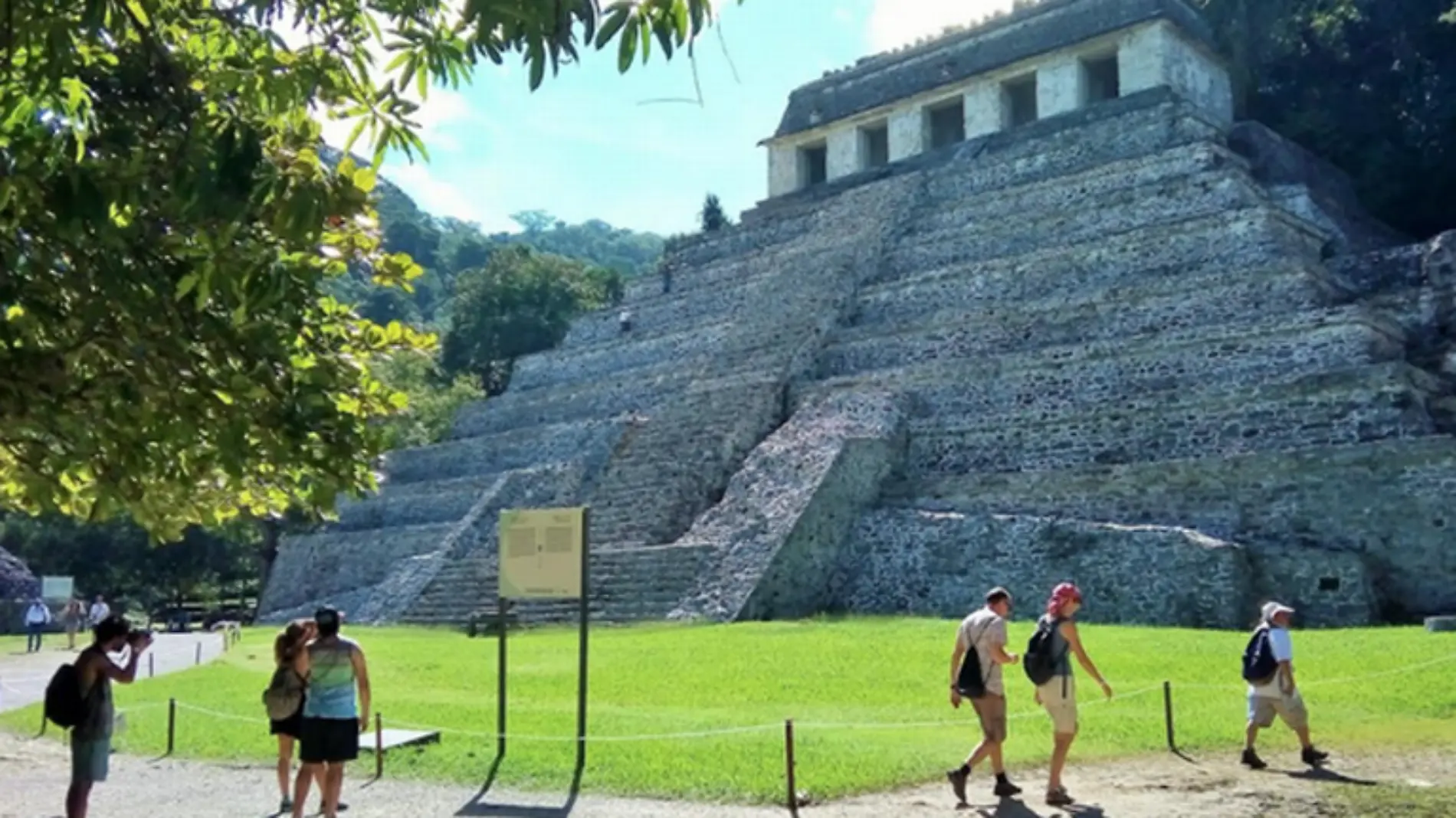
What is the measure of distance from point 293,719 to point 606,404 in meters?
20.2

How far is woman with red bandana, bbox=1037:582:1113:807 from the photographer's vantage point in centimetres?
789

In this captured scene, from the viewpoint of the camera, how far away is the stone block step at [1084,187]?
24.2m

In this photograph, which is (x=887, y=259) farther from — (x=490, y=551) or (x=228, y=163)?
(x=228, y=163)

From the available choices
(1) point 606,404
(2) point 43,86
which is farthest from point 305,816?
(1) point 606,404

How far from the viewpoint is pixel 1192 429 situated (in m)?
18.2

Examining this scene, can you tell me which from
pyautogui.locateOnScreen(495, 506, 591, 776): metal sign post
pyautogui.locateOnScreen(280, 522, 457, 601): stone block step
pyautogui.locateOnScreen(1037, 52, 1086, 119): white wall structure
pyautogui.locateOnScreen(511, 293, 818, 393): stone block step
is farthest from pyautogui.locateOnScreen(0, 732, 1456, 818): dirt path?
pyautogui.locateOnScreen(1037, 52, 1086, 119): white wall structure

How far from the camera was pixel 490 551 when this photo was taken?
22812mm

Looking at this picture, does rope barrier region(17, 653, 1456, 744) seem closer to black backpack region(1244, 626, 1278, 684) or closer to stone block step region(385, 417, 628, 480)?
black backpack region(1244, 626, 1278, 684)

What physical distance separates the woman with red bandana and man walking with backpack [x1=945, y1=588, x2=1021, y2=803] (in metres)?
0.26

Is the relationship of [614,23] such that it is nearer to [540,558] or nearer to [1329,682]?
[540,558]

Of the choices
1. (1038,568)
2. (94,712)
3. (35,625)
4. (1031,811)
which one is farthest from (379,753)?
(35,625)

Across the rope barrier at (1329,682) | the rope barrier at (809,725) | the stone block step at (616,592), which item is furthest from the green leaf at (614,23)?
the stone block step at (616,592)

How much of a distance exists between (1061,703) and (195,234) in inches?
219

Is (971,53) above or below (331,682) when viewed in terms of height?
above
